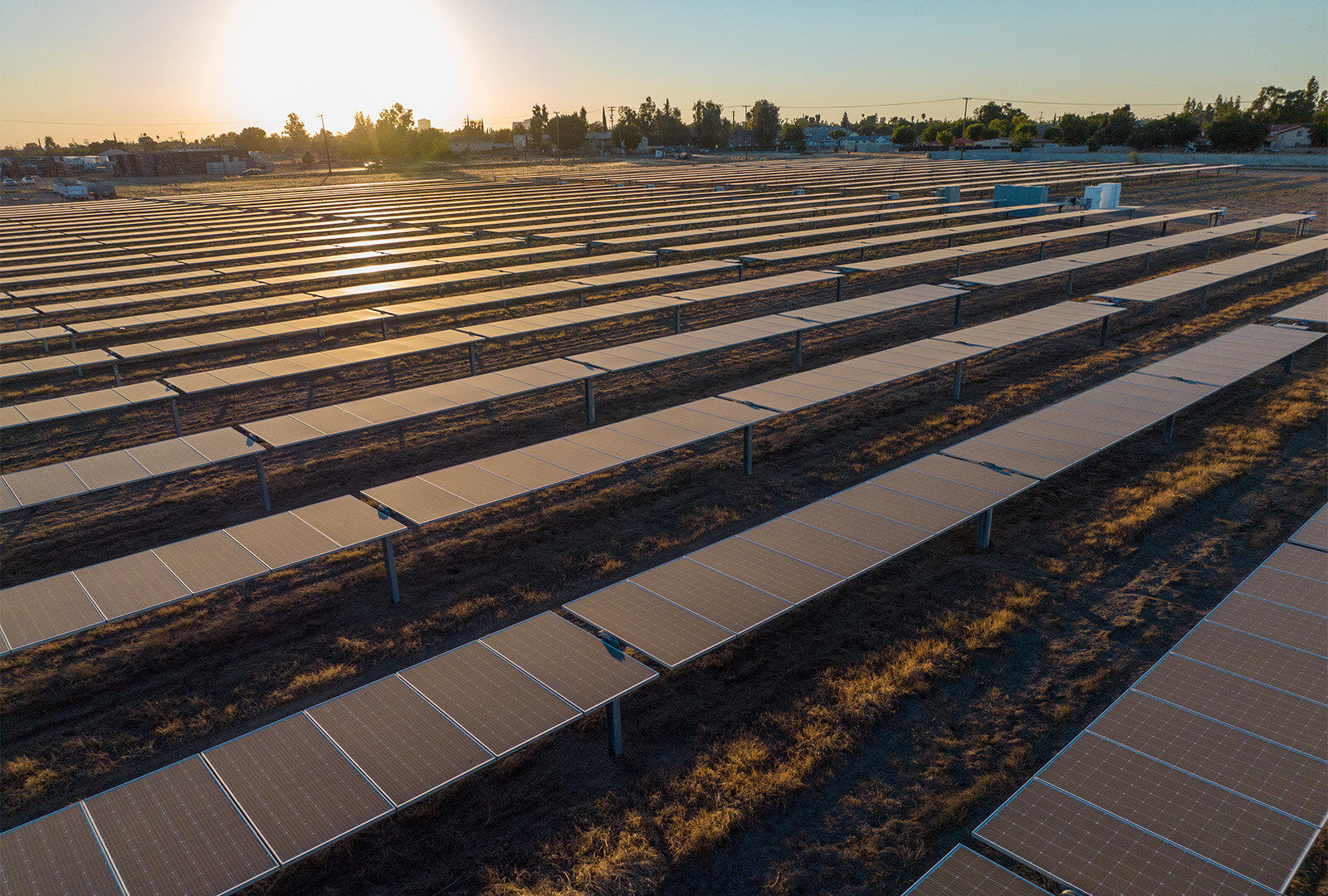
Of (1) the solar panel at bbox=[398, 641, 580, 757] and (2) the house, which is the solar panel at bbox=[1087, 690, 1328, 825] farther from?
(2) the house

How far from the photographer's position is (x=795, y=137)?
146m

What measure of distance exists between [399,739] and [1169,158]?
10247 centimetres

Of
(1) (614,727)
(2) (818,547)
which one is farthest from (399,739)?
(2) (818,547)

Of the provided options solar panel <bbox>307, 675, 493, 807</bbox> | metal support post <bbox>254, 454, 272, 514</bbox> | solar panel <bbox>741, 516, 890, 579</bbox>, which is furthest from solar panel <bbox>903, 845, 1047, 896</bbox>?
metal support post <bbox>254, 454, 272, 514</bbox>

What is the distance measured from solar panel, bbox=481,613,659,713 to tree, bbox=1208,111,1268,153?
11328cm

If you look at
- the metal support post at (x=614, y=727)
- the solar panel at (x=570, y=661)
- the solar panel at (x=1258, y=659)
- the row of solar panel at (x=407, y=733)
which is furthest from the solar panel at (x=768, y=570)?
the solar panel at (x=1258, y=659)

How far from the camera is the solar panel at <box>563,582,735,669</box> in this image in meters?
6.56

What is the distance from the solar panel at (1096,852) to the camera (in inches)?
177

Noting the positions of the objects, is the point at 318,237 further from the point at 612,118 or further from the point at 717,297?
the point at 612,118

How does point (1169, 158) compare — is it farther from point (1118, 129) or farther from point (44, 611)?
point (44, 611)

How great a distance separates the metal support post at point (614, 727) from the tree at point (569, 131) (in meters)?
150

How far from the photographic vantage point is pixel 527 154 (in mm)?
142750

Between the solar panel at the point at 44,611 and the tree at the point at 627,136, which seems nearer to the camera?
the solar panel at the point at 44,611

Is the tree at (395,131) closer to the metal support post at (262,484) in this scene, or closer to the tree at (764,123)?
the tree at (764,123)
